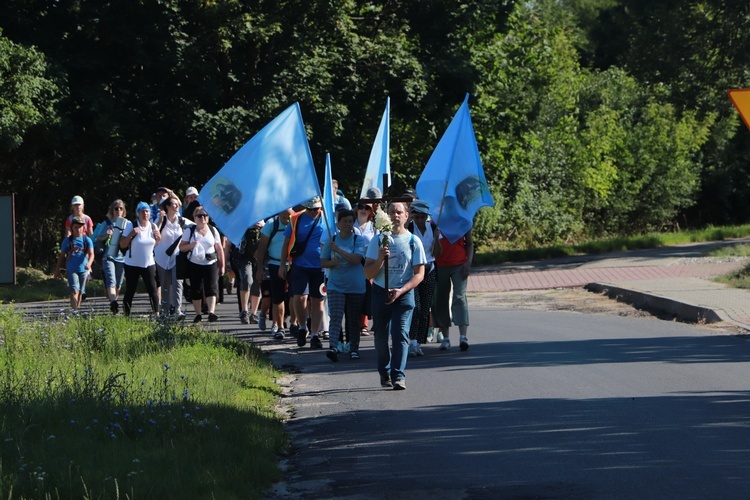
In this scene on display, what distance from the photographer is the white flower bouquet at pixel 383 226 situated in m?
10.5

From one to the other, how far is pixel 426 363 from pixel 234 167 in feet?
9.24

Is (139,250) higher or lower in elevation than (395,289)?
higher

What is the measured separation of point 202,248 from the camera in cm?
1634

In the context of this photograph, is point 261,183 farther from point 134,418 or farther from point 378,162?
point 134,418

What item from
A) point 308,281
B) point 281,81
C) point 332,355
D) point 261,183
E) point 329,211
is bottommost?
point 332,355

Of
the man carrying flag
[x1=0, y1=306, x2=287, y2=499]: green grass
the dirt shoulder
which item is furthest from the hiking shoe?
the dirt shoulder

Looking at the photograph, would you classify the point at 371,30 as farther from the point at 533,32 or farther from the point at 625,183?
the point at 625,183

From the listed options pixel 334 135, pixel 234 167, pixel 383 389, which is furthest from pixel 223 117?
pixel 383 389

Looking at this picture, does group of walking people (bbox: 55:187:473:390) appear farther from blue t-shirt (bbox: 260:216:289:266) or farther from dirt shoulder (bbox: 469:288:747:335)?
dirt shoulder (bbox: 469:288:747:335)

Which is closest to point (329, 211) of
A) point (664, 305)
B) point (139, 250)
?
point (139, 250)

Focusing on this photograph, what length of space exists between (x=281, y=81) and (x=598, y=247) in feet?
37.7

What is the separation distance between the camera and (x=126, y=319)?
14.7 metres

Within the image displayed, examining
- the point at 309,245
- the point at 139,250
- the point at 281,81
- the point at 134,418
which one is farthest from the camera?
the point at 281,81

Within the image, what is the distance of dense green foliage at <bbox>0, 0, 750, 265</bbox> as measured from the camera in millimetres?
26344
